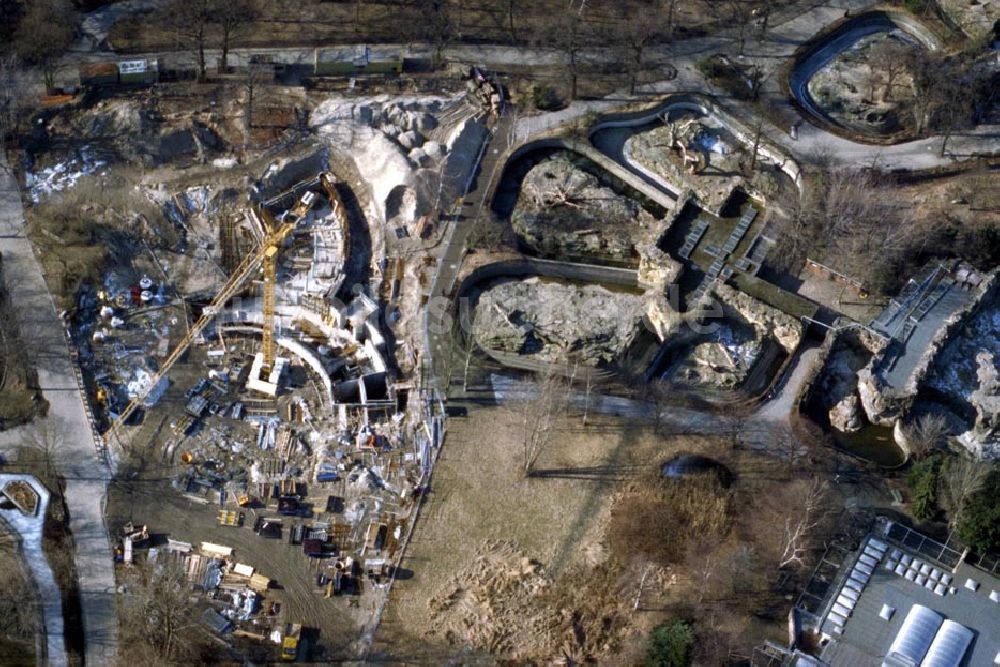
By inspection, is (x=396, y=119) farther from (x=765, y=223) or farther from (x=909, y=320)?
(x=909, y=320)

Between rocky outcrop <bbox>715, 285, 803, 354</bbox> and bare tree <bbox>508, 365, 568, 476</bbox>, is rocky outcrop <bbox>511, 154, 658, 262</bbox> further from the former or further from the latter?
bare tree <bbox>508, 365, 568, 476</bbox>

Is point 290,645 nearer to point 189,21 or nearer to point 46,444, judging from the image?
point 46,444

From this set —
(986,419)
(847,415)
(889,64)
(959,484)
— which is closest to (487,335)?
(847,415)

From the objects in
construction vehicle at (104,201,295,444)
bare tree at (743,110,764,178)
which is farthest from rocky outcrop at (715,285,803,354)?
construction vehicle at (104,201,295,444)

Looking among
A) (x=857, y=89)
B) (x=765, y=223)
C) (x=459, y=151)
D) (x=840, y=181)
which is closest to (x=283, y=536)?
(x=459, y=151)

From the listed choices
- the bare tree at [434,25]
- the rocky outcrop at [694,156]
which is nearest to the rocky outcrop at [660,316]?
the rocky outcrop at [694,156]

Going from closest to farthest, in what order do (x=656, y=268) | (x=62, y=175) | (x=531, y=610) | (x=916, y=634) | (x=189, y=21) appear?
(x=916, y=634), (x=531, y=610), (x=656, y=268), (x=62, y=175), (x=189, y=21)

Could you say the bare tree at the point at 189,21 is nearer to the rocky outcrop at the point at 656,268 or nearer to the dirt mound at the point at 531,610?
the rocky outcrop at the point at 656,268
